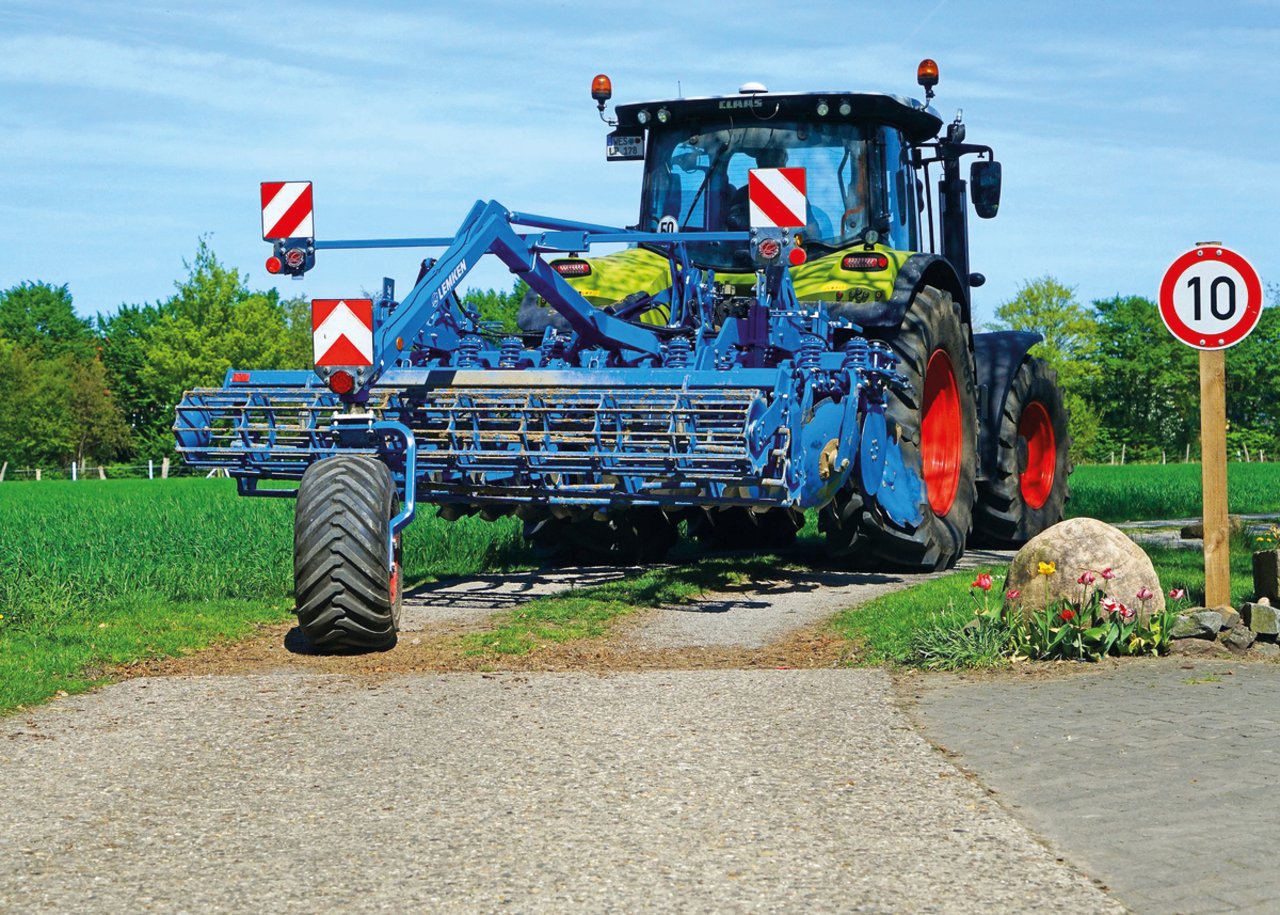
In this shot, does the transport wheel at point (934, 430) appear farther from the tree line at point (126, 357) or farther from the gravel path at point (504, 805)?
the tree line at point (126, 357)

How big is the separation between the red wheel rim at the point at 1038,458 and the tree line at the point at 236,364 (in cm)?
3984

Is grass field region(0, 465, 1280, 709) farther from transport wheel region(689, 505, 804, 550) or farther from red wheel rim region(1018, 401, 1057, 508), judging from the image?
red wheel rim region(1018, 401, 1057, 508)

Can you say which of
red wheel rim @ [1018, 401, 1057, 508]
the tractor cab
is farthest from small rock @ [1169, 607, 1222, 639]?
red wheel rim @ [1018, 401, 1057, 508]

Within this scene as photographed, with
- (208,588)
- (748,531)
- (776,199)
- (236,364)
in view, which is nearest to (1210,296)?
(776,199)

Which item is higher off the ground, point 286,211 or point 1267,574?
point 286,211

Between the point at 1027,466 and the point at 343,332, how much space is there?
8109 millimetres

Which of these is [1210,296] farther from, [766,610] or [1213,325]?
[766,610]

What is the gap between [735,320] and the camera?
1102 cm

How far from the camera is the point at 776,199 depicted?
10875 mm

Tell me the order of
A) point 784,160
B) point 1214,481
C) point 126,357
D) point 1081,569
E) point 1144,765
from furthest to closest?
point 126,357, point 784,160, point 1214,481, point 1081,569, point 1144,765

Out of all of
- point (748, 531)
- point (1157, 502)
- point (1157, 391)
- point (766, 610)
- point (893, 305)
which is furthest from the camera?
point (1157, 391)

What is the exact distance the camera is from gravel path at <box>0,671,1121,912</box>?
4.47 meters

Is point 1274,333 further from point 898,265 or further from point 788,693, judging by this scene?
point 788,693

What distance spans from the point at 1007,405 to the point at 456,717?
8304 millimetres
